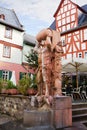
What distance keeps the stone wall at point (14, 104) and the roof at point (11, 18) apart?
1663 centimetres

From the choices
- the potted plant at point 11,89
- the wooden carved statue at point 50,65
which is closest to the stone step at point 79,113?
the wooden carved statue at point 50,65

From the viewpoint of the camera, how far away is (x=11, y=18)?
89.1 ft

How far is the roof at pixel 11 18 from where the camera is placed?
83.7 ft

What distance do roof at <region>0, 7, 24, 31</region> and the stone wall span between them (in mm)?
16627

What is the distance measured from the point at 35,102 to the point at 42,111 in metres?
0.58

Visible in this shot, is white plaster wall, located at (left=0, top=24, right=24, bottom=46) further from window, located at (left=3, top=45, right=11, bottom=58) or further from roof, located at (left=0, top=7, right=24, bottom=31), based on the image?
window, located at (left=3, top=45, right=11, bottom=58)

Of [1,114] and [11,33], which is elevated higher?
[11,33]

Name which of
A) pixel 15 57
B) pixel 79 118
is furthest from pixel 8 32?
pixel 79 118

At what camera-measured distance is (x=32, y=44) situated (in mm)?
28016

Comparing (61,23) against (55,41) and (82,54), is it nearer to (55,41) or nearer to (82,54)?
(82,54)

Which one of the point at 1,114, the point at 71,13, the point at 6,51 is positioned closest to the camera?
the point at 1,114

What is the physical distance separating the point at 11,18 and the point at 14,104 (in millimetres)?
Answer: 20536

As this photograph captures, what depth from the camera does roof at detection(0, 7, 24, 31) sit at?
83.7ft

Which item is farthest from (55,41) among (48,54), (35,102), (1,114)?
(1,114)
